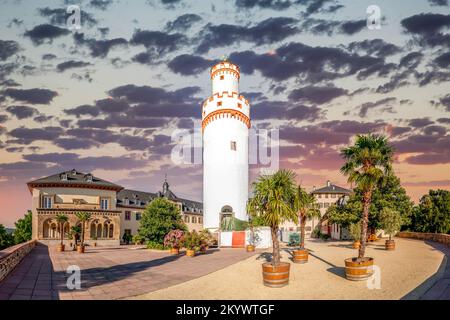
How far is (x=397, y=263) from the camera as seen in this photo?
76.8ft

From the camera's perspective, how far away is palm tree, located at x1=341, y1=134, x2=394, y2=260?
65.4ft

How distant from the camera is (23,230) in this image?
2527 inches

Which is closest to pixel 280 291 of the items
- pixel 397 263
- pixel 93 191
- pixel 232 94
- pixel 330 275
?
pixel 330 275

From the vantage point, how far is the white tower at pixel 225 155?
141 ft

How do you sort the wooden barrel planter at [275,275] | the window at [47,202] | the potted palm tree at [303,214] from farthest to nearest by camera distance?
the window at [47,202], the potted palm tree at [303,214], the wooden barrel planter at [275,275]

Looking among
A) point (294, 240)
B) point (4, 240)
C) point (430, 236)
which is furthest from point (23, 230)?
point (430, 236)

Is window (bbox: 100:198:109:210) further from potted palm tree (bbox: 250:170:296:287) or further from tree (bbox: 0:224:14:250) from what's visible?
potted palm tree (bbox: 250:170:296:287)

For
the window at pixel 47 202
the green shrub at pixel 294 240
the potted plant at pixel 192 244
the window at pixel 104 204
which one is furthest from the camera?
the window at pixel 104 204

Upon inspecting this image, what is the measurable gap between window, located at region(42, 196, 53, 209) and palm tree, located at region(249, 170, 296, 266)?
136 feet

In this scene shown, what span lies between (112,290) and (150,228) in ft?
87.1

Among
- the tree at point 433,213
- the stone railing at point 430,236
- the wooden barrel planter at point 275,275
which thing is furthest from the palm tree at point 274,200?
the tree at point 433,213

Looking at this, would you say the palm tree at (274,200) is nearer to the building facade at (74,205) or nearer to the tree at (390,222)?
the tree at (390,222)

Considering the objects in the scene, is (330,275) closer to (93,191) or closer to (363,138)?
(363,138)

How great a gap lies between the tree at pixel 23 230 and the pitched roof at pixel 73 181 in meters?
18.3
